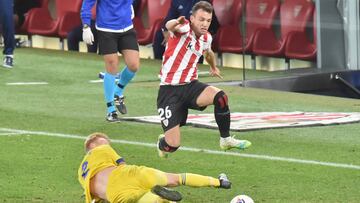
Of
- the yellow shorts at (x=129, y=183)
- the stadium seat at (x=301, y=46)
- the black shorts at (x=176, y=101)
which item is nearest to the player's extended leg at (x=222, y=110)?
the black shorts at (x=176, y=101)

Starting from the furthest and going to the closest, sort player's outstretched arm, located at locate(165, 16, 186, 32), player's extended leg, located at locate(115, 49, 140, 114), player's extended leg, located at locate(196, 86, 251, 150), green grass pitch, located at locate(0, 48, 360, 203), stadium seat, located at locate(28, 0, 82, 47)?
stadium seat, located at locate(28, 0, 82, 47)
player's extended leg, located at locate(115, 49, 140, 114)
player's extended leg, located at locate(196, 86, 251, 150)
player's outstretched arm, located at locate(165, 16, 186, 32)
green grass pitch, located at locate(0, 48, 360, 203)

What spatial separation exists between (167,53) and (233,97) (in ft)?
18.4

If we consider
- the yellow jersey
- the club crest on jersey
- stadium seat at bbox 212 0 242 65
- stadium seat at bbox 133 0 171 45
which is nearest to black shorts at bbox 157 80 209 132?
the club crest on jersey

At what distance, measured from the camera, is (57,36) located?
89.2 ft

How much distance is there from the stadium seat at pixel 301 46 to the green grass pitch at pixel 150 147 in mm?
518

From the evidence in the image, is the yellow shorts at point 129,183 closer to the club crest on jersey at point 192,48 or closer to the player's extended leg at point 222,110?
the player's extended leg at point 222,110

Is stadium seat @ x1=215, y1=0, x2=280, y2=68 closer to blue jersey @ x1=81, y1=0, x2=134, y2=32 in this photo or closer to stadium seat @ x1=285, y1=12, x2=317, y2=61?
stadium seat @ x1=285, y1=12, x2=317, y2=61

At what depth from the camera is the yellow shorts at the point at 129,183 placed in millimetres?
10242

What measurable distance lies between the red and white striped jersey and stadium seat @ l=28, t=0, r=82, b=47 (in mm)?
13647

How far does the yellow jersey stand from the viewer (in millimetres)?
10477

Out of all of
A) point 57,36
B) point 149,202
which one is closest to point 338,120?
point 149,202

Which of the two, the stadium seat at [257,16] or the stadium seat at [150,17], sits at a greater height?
the stadium seat at [257,16]

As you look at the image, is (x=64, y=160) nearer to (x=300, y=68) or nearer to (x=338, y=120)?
(x=338, y=120)

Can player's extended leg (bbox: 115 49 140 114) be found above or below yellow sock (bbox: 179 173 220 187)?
below
